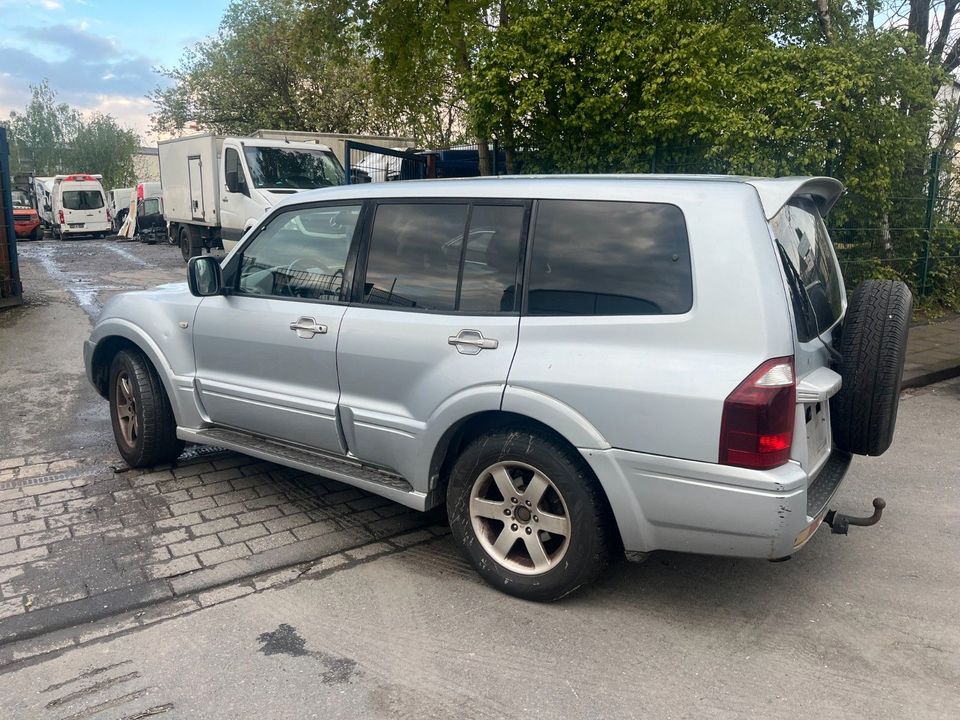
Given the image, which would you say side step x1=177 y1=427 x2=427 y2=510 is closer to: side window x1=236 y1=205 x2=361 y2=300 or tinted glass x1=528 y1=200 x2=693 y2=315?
side window x1=236 y1=205 x2=361 y2=300

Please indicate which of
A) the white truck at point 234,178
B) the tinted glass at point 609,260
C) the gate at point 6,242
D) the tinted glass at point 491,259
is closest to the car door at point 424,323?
the tinted glass at point 491,259

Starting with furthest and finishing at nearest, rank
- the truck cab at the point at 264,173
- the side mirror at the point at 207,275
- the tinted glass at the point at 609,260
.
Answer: the truck cab at the point at 264,173
the side mirror at the point at 207,275
the tinted glass at the point at 609,260

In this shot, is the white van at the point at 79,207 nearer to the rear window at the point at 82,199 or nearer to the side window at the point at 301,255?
the rear window at the point at 82,199

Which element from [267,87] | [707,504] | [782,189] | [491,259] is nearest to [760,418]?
[707,504]

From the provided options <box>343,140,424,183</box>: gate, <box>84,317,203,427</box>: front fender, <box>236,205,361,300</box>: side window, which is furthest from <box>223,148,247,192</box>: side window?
<box>236,205,361,300</box>: side window

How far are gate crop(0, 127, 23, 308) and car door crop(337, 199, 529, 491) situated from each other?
29.1 ft

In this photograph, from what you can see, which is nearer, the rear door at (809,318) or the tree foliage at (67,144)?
the rear door at (809,318)

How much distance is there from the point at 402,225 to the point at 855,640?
2671 mm

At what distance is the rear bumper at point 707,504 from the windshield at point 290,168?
42.2 ft

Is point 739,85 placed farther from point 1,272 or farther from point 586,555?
point 1,272

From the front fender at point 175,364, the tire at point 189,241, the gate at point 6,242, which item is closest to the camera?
the front fender at point 175,364

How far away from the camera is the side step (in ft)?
12.5

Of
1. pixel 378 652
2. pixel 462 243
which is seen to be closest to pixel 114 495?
pixel 378 652

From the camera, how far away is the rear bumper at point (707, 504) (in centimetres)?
288
